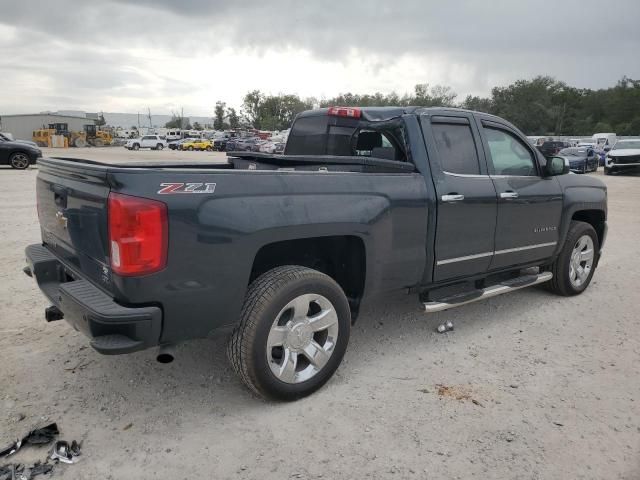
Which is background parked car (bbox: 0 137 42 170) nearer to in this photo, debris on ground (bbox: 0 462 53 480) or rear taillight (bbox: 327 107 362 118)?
rear taillight (bbox: 327 107 362 118)

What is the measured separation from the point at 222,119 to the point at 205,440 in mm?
125585

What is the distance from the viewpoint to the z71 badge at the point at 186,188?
257cm

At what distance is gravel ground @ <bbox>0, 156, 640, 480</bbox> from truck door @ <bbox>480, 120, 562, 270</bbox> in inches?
27.2

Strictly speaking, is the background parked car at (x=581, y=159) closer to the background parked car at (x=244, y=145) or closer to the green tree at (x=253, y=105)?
the background parked car at (x=244, y=145)

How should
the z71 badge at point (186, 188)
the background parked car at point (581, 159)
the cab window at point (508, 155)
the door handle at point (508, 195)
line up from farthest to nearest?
the background parked car at point (581, 159), the cab window at point (508, 155), the door handle at point (508, 195), the z71 badge at point (186, 188)

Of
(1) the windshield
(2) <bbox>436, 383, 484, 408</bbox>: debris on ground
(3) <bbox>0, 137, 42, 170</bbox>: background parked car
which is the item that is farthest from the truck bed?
(1) the windshield

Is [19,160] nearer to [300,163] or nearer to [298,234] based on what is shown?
[300,163]

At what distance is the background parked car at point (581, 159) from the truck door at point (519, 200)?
23397mm

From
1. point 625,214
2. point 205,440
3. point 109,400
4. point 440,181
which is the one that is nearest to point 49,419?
point 109,400

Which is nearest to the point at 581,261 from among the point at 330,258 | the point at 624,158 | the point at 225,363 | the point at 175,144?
the point at 330,258

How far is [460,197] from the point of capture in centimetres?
395

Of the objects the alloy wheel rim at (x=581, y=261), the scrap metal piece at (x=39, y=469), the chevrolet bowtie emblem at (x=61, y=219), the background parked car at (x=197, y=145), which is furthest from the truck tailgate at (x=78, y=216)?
the background parked car at (x=197, y=145)

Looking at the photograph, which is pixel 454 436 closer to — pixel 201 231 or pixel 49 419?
pixel 201 231

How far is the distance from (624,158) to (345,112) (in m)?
25.1
